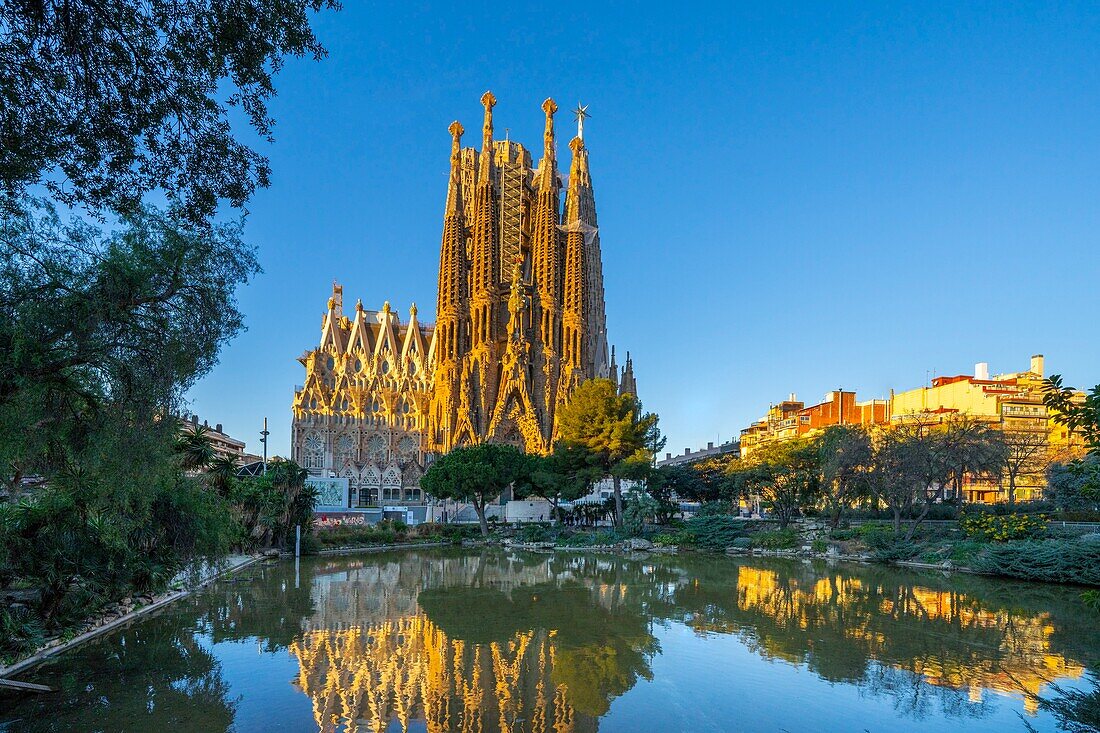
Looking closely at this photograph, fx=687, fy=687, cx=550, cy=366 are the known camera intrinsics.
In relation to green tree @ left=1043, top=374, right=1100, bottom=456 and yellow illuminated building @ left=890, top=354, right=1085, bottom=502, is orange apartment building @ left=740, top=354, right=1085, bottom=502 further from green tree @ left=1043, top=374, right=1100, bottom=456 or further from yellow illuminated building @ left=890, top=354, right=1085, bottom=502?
green tree @ left=1043, top=374, right=1100, bottom=456

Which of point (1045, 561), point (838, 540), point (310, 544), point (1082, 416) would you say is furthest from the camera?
point (838, 540)

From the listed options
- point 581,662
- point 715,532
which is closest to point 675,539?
point 715,532

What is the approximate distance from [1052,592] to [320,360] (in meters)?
55.9

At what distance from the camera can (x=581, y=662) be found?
9891 millimetres

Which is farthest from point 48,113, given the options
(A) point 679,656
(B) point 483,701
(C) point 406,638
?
(A) point 679,656

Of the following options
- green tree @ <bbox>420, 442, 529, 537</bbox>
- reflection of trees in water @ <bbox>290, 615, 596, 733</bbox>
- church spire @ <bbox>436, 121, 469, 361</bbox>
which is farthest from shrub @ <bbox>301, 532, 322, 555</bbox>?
church spire @ <bbox>436, 121, 469, 361</bbox>

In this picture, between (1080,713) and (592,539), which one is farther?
(592,539)

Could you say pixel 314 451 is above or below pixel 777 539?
above

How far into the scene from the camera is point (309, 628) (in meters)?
12.3

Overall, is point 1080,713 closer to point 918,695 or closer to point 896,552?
point 918,695

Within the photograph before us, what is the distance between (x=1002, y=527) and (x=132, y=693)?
2578cm

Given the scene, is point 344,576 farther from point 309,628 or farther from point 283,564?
point 309,628

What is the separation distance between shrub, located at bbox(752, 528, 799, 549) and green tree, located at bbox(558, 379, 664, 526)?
6.63 metres

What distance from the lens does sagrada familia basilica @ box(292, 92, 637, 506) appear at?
5466 cm
